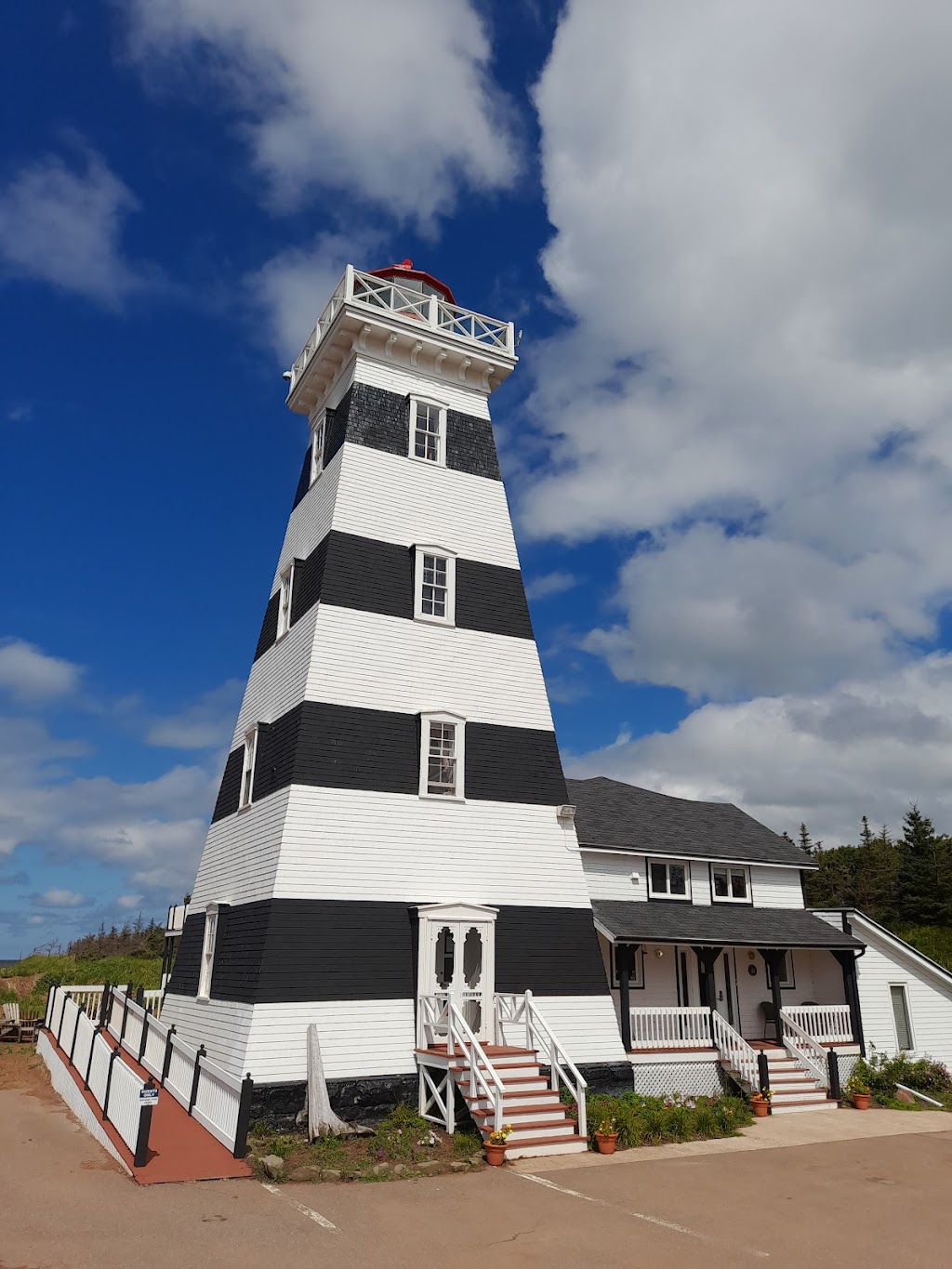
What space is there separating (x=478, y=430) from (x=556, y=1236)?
54.7 feet

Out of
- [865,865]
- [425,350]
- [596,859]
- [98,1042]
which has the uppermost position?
[425,350]

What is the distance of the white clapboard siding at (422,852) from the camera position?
52.7 feet

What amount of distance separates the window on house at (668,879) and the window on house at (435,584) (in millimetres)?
9268

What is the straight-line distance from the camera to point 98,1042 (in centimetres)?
1523

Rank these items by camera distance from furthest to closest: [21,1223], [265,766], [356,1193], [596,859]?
[596,859] → [265,766] → [356,1193] → [21,1223]

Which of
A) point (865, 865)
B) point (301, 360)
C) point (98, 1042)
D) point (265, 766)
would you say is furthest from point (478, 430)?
point (865, 865)

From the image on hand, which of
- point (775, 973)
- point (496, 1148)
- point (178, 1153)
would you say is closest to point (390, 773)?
point (496, 1148)

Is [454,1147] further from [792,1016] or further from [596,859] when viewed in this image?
[792,1016]

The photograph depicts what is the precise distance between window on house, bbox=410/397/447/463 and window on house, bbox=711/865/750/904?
531 inches

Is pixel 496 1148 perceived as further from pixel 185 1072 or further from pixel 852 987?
pixel 852 987

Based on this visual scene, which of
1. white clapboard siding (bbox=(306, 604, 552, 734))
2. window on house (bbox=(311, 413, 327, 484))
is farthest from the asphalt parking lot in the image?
window on house (bbox=(311, 413, 327, 484))

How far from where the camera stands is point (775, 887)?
2527 centimetres

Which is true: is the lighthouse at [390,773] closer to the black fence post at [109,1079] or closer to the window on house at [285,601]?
the window on house at [285,601]

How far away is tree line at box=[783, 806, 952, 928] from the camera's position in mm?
53344
